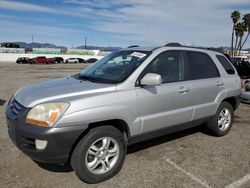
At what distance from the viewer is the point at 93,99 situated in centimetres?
335

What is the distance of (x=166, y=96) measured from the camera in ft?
13.4

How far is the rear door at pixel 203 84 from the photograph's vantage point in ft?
15.1

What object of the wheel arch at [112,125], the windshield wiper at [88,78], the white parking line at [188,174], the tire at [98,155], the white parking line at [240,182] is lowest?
the white parking line at [240,182]

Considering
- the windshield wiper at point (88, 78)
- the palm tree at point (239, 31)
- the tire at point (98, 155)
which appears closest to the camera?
the tire at point (98, 155)

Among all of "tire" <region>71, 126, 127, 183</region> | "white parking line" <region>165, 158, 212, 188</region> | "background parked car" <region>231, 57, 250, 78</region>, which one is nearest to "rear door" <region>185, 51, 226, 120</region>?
"white parking line" <region>165, 158, 212, 188</region>

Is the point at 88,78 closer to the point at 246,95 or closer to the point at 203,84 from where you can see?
the point at 203,84

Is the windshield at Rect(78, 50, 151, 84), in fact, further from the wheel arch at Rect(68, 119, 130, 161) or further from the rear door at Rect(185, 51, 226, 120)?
the rear door at Rect(185, 51, 226, 120)

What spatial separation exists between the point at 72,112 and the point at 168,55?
1.95m

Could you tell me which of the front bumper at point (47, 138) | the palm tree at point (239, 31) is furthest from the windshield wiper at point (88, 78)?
the palm tree at point (239, 31)

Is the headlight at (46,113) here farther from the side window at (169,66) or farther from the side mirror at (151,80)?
the side window at (169,66)

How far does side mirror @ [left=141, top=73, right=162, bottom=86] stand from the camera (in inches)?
144

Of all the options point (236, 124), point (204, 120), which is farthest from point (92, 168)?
point (236, 124)

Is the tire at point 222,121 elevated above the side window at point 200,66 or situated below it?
below

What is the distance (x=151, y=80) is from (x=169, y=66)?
80cm
